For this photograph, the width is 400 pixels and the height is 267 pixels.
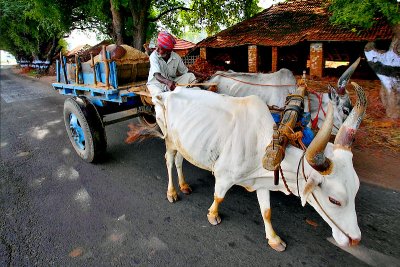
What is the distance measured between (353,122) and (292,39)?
9.57 m

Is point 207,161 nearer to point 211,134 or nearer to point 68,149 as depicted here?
point 211,134

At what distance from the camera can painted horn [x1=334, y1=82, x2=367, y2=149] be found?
200cm

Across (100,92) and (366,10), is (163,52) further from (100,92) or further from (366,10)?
(366,10)

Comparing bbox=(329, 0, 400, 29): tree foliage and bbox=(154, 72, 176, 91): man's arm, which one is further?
bbox=(329, 0, 400, 29): tree foliage

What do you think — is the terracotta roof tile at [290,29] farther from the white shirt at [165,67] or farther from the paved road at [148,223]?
the paved road at [148,223]

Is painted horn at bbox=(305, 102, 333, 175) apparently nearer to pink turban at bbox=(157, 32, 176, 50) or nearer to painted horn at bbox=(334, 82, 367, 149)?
painted horn at bbox=(334, 82, 367, 149)

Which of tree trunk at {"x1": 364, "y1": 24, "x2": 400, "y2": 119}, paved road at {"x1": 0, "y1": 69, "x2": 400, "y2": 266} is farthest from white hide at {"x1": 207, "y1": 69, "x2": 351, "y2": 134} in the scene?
tree trunk at {"x1": 364, "y1": 24, "x2": 400, "y2": 119}

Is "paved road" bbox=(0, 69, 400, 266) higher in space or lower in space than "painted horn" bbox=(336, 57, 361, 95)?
lower

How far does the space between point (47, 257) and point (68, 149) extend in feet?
9.67

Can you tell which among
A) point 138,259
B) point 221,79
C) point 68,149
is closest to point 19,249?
point 138,259

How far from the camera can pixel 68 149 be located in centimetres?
523

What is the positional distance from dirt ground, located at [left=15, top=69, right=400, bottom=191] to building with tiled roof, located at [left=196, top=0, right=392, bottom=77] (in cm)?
345

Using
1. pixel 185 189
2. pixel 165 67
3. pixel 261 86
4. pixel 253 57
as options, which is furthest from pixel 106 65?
pixel 253 57

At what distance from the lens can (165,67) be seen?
3955 millimetres
